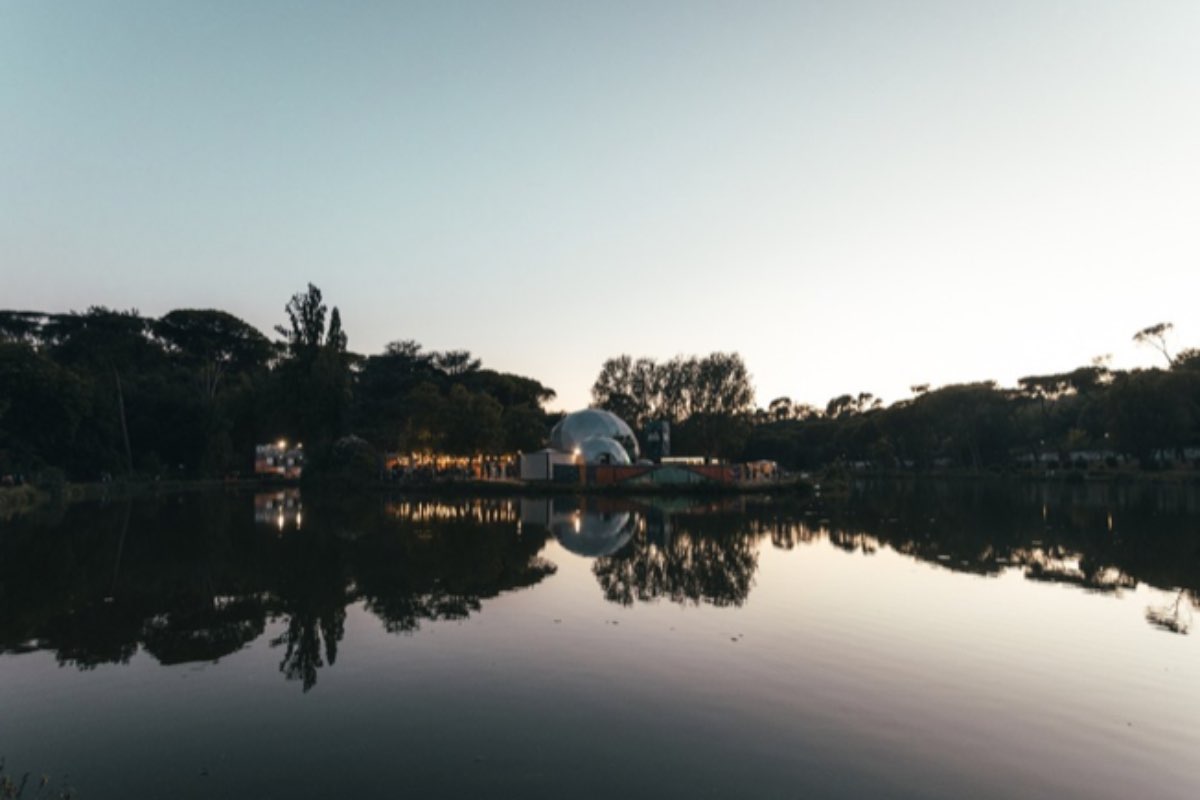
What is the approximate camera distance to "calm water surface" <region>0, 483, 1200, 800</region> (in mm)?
7766

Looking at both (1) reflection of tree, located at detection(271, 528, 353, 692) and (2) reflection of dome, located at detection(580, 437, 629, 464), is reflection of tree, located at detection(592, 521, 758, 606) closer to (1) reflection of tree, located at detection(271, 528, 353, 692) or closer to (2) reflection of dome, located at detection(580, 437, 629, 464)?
(1) reflection of tree, located at detection(271, 528, 353, 692)

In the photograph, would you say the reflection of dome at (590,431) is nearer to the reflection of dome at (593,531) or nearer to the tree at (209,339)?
the reflection of dome at (593,531)

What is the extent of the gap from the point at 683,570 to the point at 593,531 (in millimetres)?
11207

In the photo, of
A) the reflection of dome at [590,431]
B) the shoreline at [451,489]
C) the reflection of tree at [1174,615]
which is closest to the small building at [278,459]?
the shoreline at [451,489]

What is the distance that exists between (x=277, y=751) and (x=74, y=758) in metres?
2.10

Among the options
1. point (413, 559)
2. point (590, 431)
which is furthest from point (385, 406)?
point (413, 559)

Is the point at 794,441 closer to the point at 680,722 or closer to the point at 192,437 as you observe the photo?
the point at 192,437

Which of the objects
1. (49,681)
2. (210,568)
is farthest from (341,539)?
(49,681)

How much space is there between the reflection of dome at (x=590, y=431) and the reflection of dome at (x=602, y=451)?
1.84 feet

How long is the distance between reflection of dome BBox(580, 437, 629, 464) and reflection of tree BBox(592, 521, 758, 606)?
42.5 metres

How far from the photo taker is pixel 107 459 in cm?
6575

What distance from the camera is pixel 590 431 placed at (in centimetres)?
7544

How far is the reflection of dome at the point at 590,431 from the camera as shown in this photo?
74938 mm

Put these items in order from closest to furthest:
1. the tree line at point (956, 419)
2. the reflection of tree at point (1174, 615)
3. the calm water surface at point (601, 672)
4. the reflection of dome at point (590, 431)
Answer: the calm water surface at point (601, 672), the reflection of tree at point (1174, 615), the reflection of dome at point (590, 431), the tree line at point (956, 419)
